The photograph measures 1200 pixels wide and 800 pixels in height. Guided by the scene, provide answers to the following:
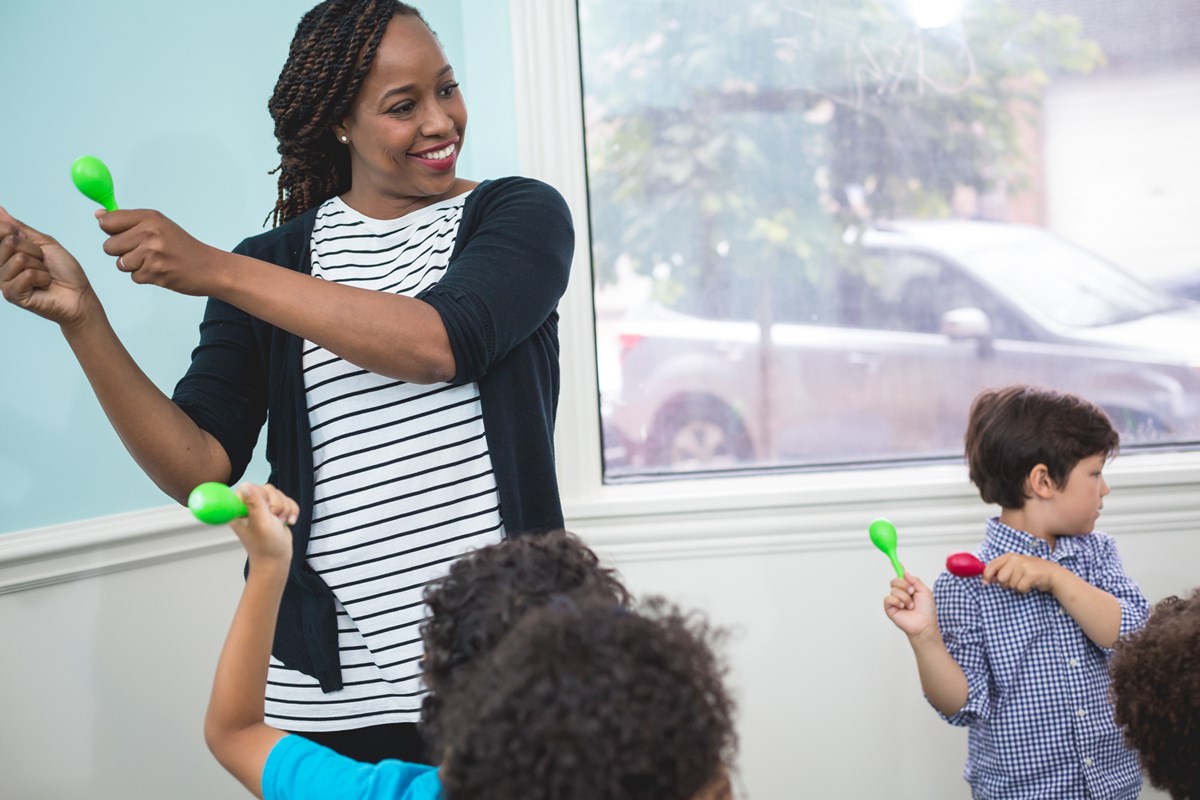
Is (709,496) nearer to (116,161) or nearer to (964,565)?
(964,565)

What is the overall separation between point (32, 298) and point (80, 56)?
77 cm

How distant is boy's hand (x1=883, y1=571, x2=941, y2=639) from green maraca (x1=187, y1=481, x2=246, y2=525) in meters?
0.81

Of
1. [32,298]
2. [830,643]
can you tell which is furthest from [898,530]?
[32,298]

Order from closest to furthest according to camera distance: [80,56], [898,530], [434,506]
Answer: [434,506] < [80,56] < [898,530]

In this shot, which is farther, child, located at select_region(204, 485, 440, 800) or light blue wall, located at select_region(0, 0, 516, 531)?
light blue wall, located at select_region(0, 0, 516, 531)

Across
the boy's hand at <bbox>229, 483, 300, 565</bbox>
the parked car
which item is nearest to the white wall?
the parked car

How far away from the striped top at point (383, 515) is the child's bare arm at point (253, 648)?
156mm

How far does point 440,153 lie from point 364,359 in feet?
0.92

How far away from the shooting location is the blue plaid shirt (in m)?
1.32

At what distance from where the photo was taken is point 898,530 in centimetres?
175

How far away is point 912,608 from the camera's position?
1.28 meters

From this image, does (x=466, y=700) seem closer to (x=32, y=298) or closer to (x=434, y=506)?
(x=434, y=506)

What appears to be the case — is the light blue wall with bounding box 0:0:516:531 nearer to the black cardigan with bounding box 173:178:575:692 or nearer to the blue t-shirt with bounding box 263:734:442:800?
the black cardigan with bounding box 173:178:575:692

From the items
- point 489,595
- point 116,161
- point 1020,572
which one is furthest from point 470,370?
point 116,161
